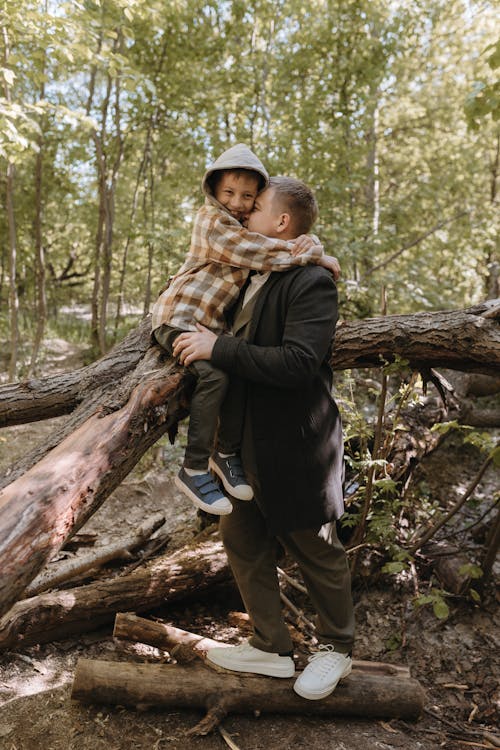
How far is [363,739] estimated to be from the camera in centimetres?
259

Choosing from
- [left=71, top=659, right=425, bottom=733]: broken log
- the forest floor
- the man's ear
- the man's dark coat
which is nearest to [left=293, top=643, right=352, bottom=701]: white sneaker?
[left=71, top=659, right=425, bottom=733]: broken log

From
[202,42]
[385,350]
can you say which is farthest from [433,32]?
[385,350]

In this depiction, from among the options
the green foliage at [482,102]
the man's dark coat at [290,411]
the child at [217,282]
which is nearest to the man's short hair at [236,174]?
the child at [217,282]

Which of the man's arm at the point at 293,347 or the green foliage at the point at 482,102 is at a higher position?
the green foliage at the point at 482,102

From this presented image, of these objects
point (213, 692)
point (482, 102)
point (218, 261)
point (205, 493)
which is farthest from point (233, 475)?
A: point (482, 102)

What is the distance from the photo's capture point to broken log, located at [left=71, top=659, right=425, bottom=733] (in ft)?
8.59

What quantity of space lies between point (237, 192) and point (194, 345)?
706 mm

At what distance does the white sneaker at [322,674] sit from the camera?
2486 mm

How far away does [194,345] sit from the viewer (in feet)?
7.31

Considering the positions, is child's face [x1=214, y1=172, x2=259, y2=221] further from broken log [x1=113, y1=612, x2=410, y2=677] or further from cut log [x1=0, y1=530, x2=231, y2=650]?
cut log [x1=0, y1=530, x2=231, y2=650]

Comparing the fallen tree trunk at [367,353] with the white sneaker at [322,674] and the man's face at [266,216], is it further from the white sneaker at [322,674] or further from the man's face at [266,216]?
the white sneaker at [322,674]

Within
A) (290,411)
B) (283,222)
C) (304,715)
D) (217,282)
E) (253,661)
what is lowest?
(304,715)

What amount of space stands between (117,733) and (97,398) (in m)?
1.61

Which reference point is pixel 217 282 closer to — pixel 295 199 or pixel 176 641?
pixel 295 199
